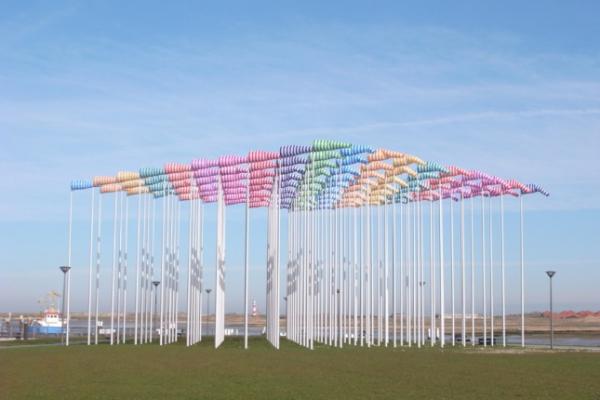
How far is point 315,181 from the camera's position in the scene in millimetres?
41250

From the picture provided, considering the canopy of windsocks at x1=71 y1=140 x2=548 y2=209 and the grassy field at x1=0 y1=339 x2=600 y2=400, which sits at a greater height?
the canopy of windsocks at x1=71 y1=140 x2=548 y2=209

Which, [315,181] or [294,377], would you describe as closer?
[294,377]

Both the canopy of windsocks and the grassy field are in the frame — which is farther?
the canopy of windsocks

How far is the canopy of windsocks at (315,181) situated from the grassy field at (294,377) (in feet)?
30.1

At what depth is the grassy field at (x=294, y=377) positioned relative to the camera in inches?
715

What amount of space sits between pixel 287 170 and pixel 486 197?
1291 cm

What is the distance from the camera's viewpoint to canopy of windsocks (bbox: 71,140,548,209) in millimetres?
37344

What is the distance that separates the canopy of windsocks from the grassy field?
917 cm

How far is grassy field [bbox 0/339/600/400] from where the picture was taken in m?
18.2

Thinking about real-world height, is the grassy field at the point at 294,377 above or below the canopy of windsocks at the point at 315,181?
below

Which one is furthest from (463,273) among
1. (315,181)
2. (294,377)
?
(294,377)

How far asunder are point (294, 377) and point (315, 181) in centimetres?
2011

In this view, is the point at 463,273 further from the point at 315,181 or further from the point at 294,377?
the point at 294,377

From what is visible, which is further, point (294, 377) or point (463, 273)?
point (463, 273)
